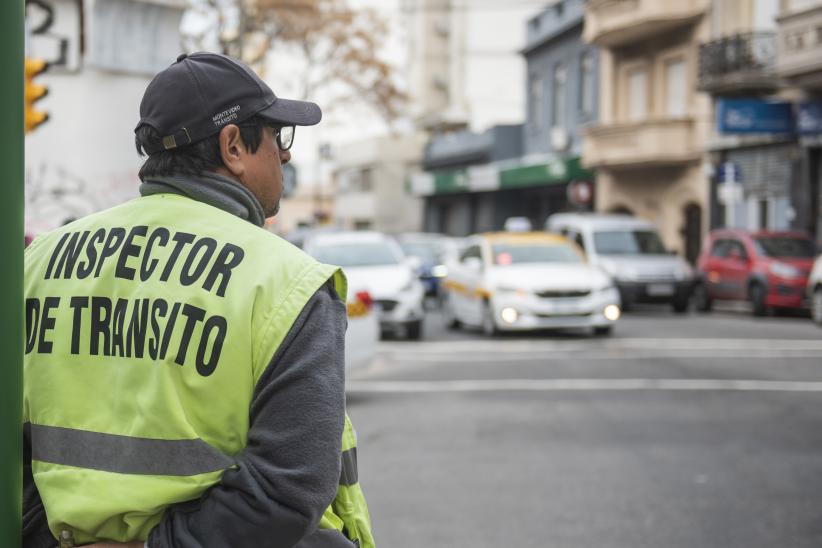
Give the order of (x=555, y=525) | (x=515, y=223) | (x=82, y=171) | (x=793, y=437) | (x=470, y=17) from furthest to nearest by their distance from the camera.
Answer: (x=470, y=17) < (x=515, y=223) < (x=82, y=171) < (x=793, y=437) < (x=555, y=525)

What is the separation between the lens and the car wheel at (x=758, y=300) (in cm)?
2228

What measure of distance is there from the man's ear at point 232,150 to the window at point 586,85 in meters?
38.2

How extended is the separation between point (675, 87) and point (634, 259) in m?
11.7

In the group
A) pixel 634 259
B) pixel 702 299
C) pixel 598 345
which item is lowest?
pixel 598 345

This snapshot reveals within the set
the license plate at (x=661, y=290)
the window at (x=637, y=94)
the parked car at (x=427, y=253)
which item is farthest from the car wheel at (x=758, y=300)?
the window at (x=637, y=94)

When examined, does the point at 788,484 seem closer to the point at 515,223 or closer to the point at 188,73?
the point at 188,73

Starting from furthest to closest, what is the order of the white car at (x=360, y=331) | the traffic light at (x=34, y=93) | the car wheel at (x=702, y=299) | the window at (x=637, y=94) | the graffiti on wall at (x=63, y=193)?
1. the window at (x=637, y=94)
2. the car wheel at (x=702, y=299)
3. the white car at (x=360, y=331)
4. the graffiti on wall at (x=63, y=193)
5. the traffic light at (x=34, y=93)

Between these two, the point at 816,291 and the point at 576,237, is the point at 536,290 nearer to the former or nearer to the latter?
the point at 816,291

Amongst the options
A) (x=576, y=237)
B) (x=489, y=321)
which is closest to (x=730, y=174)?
(x=576, y=237)

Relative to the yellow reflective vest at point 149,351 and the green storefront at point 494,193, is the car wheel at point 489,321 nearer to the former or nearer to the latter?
the yellow reflective vest at point 149,351

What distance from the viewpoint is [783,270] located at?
72.0 feet

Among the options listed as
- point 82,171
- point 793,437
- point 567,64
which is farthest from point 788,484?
point 567,64

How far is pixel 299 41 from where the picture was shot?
3256 cm

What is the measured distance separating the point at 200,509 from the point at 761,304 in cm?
2120
